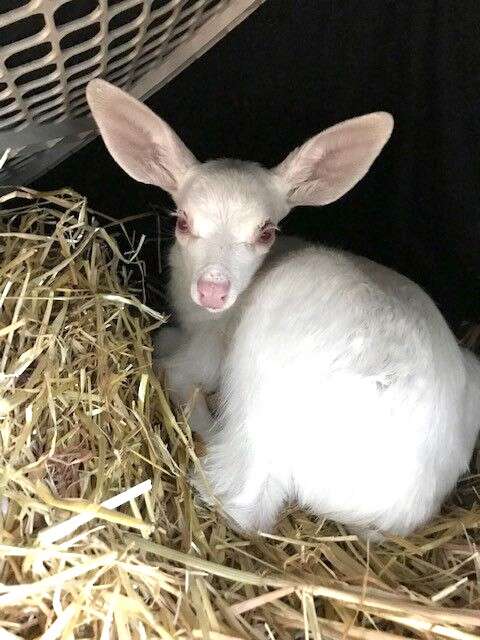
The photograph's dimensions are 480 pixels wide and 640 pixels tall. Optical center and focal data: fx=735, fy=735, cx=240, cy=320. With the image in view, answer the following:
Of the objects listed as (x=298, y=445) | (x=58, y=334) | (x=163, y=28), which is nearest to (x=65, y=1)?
(x=163, y=28)

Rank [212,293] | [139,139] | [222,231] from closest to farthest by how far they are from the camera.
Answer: [212,293] → [222,231] → [139,139]

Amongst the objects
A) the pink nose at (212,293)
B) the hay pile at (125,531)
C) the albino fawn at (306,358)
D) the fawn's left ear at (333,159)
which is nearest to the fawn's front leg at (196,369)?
the albino fawn at (306,358)

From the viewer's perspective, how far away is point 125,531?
1283mm

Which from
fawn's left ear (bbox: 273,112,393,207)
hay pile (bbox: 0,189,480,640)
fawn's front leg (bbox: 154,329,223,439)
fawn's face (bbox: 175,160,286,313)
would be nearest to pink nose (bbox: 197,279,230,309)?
fawn's face (bbox: 175,160,286,313)

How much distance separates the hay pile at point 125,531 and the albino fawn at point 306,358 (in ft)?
0.28

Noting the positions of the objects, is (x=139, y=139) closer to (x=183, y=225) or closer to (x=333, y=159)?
(x=183, y=225)

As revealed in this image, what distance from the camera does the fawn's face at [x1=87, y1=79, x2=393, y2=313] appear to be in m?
1.57

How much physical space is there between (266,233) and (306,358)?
17.5 inches

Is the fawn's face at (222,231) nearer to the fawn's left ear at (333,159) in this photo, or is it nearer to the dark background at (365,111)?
the fawn's left ear at (333,159)

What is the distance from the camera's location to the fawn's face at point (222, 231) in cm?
154

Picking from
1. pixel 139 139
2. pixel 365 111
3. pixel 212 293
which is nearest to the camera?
pixel 212 293

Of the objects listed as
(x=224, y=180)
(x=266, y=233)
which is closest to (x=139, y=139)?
(x=224, y=180)

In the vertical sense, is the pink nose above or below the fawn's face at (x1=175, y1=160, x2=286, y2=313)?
below

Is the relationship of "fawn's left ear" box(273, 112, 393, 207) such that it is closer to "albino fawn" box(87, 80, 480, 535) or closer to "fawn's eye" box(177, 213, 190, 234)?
"albino fawn" box(87, 80, 480, 535)
